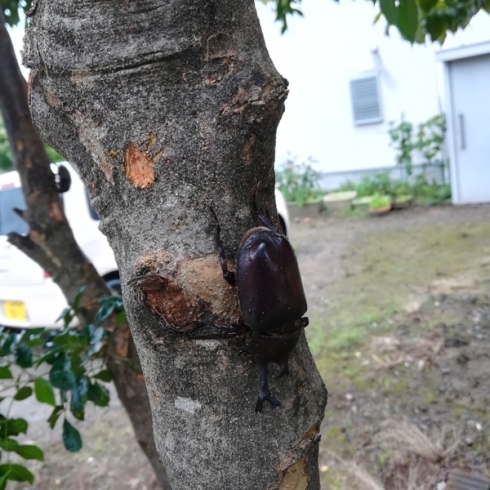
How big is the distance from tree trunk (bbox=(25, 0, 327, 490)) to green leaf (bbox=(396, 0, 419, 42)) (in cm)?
52

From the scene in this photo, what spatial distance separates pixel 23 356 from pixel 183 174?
2.95ft

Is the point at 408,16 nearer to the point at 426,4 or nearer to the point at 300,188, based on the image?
the point at 426,4

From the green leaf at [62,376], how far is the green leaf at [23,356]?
0.26ft

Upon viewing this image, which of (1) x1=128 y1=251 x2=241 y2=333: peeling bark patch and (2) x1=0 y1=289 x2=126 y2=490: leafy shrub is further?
(2) x1=0 y1=289 x2=126 y2=490: leafy shrub

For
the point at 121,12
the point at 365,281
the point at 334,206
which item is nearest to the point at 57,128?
the point at 121,12

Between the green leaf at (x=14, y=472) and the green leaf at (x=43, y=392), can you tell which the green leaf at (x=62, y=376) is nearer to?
the green leaf at (x=43, y=392)

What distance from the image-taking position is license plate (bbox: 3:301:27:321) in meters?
4.21

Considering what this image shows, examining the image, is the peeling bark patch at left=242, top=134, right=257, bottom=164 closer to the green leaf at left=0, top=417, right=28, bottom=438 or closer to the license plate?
the green leaf at left=0, top=417, right=28, bottom=438

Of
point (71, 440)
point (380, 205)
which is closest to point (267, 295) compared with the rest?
point (71, 440)

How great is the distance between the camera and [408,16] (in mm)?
1004

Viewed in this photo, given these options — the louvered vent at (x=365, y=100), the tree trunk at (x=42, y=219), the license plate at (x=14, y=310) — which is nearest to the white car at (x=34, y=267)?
the license plate at (x=14, y=310)

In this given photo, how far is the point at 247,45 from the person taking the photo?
58cm

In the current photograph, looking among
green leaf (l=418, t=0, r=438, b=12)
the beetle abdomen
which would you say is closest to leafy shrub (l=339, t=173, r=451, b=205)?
green leaf (l=418, t=0, r=438, b=12)

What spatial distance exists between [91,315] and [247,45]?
130 centimetres
